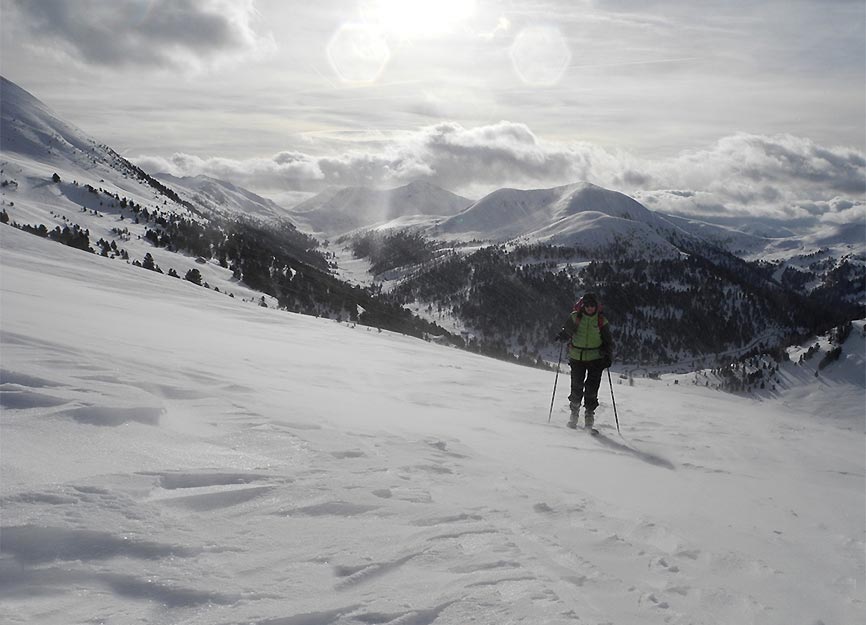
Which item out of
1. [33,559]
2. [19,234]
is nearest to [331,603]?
[33,559]

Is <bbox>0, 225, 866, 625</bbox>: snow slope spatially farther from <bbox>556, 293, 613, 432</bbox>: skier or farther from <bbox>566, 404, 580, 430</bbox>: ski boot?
<bbox>556, 293, 613, 432</bbox>: skier

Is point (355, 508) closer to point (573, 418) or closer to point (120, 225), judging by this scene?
point (573, 418)

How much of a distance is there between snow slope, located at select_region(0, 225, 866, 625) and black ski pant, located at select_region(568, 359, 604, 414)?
1531mm

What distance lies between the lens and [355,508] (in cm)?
443

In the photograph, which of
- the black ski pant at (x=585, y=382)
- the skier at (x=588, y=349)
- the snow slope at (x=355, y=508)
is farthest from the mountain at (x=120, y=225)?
the black ski pant at (x=585, y=382)

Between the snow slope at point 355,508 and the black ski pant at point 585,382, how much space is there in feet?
5.02

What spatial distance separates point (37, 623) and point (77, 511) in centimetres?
101

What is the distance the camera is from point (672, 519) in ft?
17.7

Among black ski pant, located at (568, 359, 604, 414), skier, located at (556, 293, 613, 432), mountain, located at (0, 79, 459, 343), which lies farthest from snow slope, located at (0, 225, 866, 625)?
mountain, located at (0, 79, 459, 343)

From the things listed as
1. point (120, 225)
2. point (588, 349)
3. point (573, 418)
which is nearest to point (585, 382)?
point (588, 349)

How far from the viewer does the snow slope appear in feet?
10.4

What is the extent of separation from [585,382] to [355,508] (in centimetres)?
779

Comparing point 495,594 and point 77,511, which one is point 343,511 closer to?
point 495,594

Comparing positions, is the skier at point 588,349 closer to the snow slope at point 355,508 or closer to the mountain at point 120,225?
the snow slope at point 355,508
